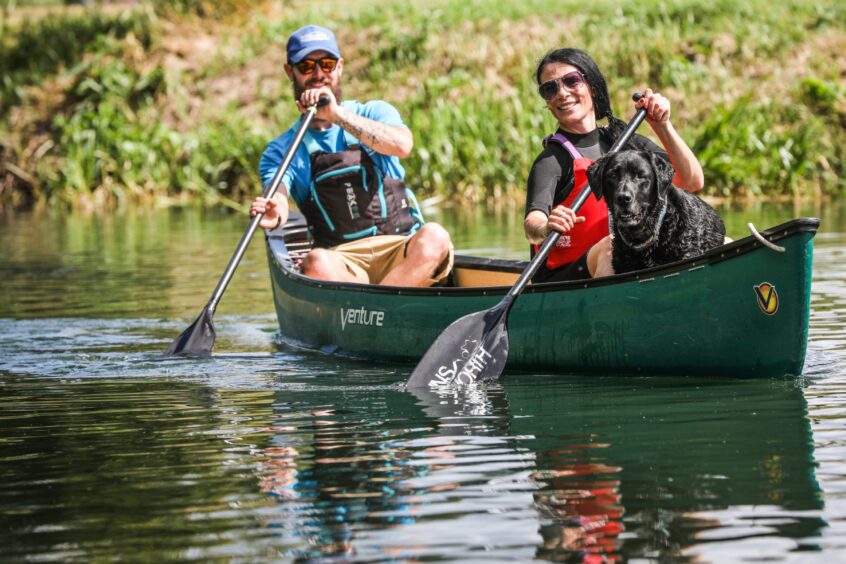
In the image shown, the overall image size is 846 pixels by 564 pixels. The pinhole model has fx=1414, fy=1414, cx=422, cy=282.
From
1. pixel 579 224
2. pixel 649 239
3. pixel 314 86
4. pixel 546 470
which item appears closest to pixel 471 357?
pixel 579 224

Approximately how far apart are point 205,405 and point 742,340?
224cm

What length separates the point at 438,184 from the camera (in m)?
17.4

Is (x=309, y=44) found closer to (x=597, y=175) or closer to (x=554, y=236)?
(x=554, y=236)

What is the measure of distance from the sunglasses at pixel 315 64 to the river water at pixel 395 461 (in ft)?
5.02

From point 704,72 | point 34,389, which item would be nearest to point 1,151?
point 704,72

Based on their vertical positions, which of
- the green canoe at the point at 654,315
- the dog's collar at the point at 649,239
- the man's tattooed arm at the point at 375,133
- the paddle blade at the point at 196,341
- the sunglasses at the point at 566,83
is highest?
the sunglasses at the point at 566,83

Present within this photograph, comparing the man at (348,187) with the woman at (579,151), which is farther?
the man at (348,187)

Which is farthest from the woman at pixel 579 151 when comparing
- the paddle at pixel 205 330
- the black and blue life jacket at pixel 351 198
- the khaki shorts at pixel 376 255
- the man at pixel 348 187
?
the paddle at pixel 205 330

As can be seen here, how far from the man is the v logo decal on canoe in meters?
2.09

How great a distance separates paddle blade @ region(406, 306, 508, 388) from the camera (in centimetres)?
627

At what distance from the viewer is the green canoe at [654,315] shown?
18.2ft

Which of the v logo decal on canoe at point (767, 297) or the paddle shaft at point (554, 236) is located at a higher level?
the paddle shaft at point (554, 236)

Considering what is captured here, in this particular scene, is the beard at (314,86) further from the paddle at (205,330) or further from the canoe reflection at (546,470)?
the canoe reflection at (546,470)

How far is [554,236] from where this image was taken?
20.1 feet
